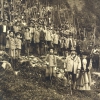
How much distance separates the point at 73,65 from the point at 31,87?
1184 mm

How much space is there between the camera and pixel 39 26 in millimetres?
5766

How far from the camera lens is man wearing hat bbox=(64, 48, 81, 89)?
18.5 feet

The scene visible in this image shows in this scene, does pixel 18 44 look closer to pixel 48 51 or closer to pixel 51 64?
pixel 48 51

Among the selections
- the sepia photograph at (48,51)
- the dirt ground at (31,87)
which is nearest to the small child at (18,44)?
the sepia photograph at (48,51)

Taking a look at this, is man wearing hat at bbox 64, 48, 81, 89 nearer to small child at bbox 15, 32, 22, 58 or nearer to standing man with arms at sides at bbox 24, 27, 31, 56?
standing man with arms at sides at bbox 24, 27, 31, 56

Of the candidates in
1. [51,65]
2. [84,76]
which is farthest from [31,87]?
[84,76]

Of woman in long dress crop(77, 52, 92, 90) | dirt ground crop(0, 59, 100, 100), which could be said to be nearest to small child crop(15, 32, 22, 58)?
dirt ground crop(0, 59, 100, 100)

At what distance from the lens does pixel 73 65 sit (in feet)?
18.7

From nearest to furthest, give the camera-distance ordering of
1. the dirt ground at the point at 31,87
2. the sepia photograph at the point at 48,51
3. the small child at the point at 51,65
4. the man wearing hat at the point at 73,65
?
the dirt ground at the point at 31,87
the sepia photograph at the point at 48,51
the small child at the point at 51,65
the man wearing hat at the point at 73,65

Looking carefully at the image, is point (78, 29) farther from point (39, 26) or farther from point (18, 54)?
point (18, 54)

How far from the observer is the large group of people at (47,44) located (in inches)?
218

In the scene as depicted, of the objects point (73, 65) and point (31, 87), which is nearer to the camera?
point (31, 87)

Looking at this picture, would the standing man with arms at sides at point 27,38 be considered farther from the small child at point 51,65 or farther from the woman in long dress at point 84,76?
the woman in long dress at point 84,76

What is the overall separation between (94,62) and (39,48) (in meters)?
1.52
